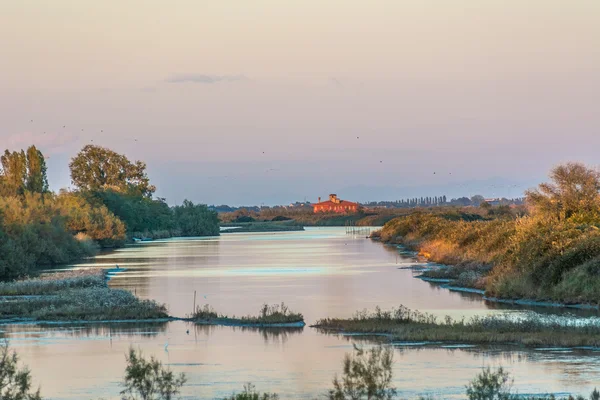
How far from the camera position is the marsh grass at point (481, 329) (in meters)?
26.0

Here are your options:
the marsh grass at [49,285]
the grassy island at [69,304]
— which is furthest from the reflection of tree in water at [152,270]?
the grassy island at [69,304]

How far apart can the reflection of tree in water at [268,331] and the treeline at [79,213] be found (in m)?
26.1

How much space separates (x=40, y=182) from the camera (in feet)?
293

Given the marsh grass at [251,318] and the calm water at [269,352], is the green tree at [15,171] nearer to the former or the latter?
the calm water at [269,352]

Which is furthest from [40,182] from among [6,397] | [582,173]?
[6,397]

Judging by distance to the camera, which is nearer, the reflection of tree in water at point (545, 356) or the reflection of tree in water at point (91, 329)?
the reflection of tree in water at point (545, 356)

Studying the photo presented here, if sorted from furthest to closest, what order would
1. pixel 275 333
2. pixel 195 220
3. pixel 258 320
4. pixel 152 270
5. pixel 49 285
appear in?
pixel 195 220, pixel 152 270, pixel 49 285, pixel 258 320, pixel 275 333

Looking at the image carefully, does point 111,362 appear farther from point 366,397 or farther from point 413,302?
point 413,302

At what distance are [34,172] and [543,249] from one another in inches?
2336

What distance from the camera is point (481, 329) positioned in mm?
28109

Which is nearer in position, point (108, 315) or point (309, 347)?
point (309, 347)

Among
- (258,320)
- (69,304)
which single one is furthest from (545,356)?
(69,304)

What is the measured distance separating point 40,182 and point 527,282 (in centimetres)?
5956

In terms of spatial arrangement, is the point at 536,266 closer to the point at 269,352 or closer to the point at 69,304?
the point at 269,352
